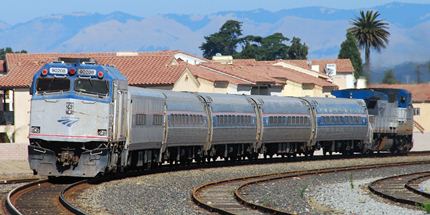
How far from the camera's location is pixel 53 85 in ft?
90.4

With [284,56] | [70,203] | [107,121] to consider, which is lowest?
[70,203]

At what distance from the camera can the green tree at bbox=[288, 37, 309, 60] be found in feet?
557

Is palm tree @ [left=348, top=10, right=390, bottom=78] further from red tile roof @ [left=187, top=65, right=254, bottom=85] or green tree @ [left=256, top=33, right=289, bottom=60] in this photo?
red tile roof @ [left=187, top=65, right=254, bottom=85]

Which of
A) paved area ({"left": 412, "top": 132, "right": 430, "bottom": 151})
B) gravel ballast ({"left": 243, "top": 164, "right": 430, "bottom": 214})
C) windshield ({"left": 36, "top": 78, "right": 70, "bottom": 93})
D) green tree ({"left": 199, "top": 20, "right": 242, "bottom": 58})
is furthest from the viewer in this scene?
green tree ({"left": 199, "top": 20, "right": 242, "bottom": 58})

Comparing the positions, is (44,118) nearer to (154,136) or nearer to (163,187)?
(163,187)

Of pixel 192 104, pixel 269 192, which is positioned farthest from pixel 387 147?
pixel 269 192

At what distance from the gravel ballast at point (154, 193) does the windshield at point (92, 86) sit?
2460mm

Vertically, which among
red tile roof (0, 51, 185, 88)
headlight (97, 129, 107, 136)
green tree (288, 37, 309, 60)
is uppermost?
green tree (288, 37, 309, 60)

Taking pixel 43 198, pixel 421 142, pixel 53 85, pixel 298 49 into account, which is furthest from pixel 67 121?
pixel 298 49

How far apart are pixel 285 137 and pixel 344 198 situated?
2043 centimetres

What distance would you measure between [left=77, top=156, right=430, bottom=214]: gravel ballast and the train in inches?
40.0

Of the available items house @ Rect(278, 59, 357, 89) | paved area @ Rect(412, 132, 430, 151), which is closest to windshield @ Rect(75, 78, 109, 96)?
paved area @ Rect(412, 132, 430, 151)

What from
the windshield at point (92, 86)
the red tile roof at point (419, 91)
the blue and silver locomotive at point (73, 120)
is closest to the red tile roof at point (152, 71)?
the red tile roof at point (419, 91)

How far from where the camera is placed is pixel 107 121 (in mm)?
27328
